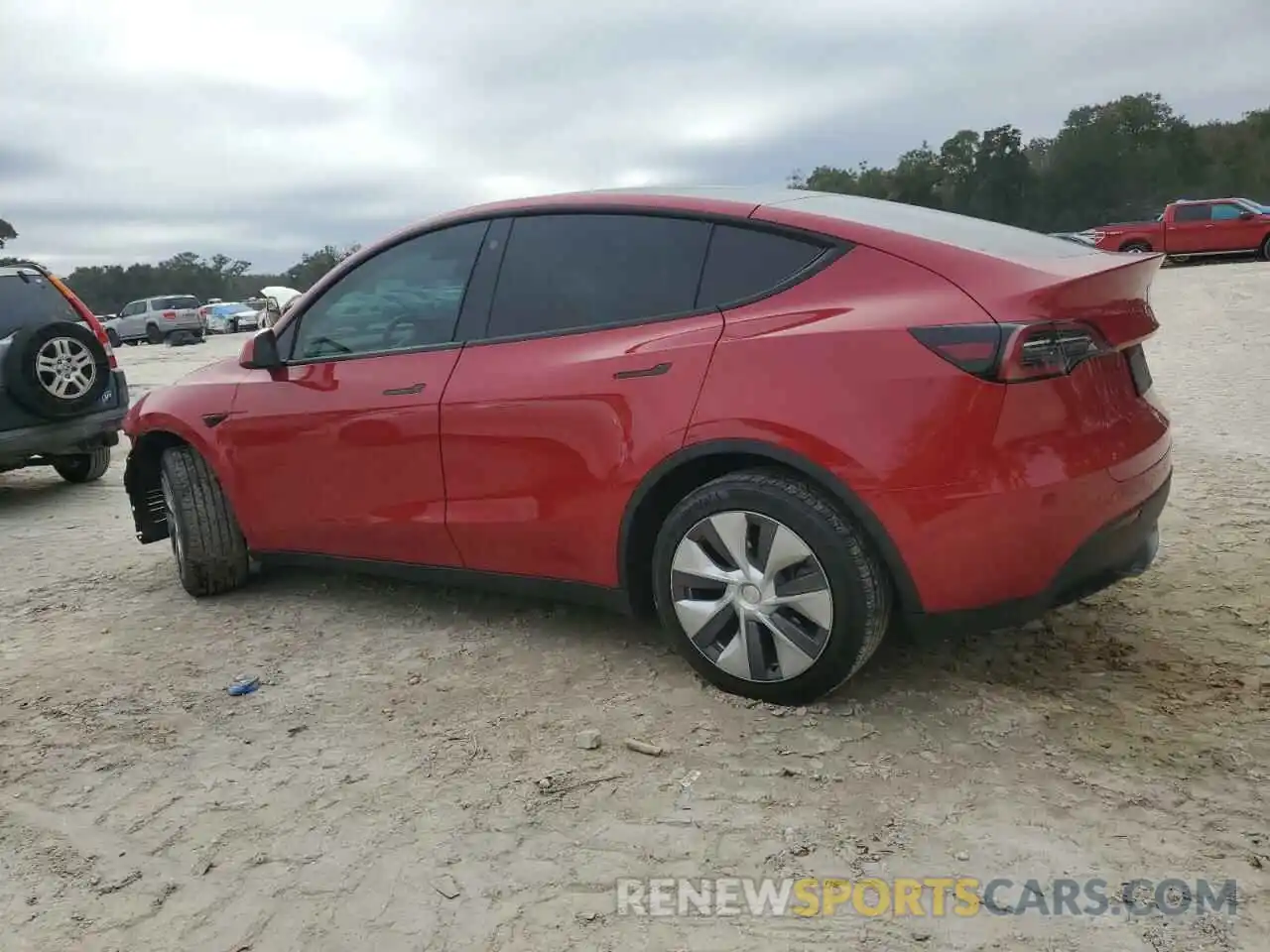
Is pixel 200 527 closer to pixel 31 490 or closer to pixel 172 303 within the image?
pixel 31 490

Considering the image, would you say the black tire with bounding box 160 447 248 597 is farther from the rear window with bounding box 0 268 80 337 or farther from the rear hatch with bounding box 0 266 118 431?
the rear window with bounding box 0 268 80 337

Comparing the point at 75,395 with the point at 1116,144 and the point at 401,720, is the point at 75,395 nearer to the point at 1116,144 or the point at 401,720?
the point at 401,720

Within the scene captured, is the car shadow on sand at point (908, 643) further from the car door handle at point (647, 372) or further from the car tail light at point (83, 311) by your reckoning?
the car tail light at point (83, 311)

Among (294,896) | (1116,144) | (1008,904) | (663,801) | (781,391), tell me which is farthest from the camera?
(1116,144)

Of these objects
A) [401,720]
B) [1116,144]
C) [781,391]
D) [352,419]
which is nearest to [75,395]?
[352,419]

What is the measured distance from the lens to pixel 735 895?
7.22 ft

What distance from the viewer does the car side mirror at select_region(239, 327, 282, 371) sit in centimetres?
411

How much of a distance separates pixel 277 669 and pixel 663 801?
1.74m

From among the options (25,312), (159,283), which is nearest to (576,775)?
(25,312)

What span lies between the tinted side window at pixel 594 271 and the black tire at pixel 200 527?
Result: 69.3 inches

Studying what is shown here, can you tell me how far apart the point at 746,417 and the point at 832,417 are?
0.83 ft

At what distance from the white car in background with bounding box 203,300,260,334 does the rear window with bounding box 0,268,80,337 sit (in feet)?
124

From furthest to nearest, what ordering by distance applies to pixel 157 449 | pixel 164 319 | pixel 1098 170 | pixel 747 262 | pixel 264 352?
pixel 1098 170
pixel 164 319
pixel 157 449
pixel 264 352
pixel 747 262

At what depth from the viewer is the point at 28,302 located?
701 cm
